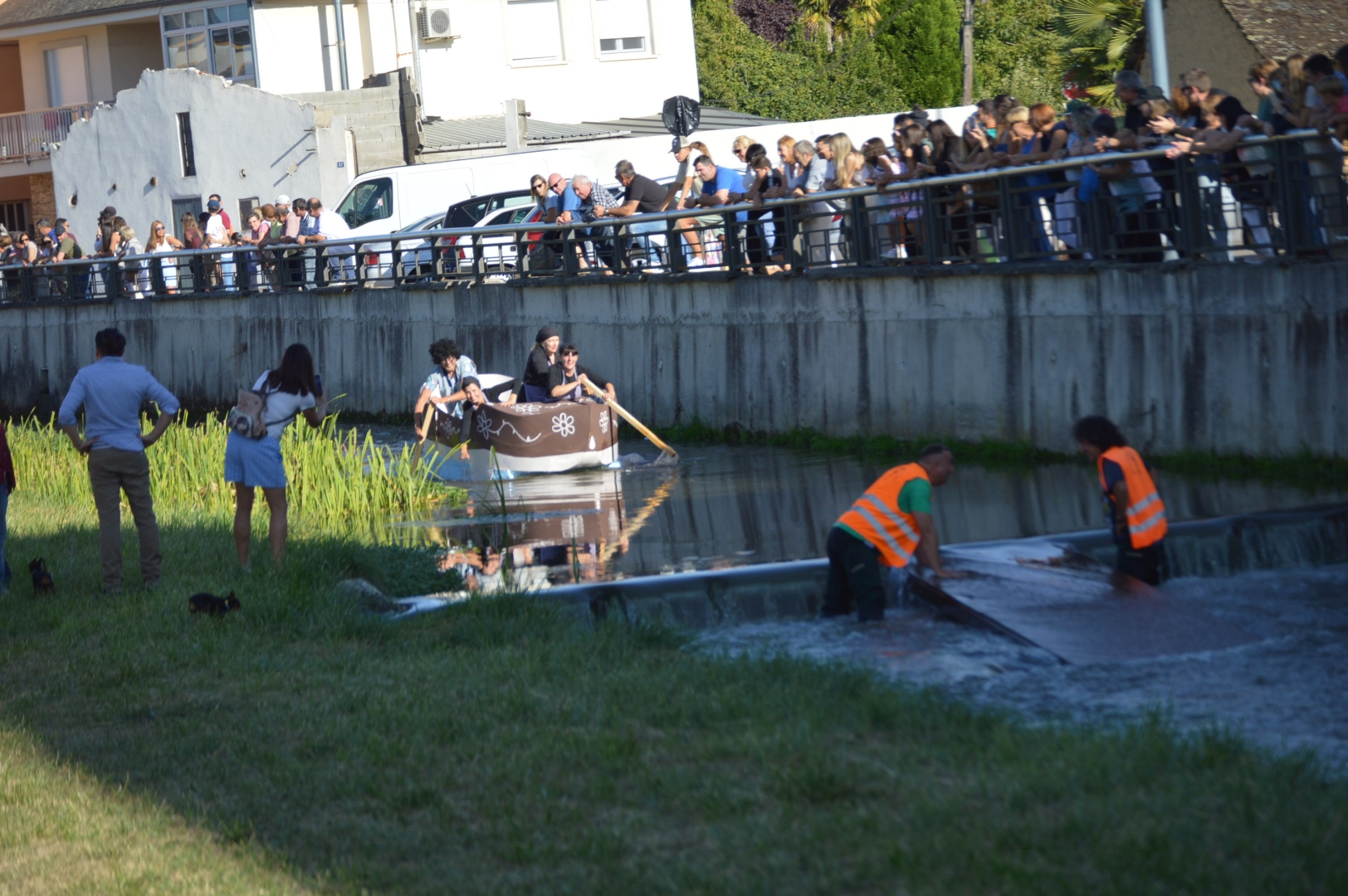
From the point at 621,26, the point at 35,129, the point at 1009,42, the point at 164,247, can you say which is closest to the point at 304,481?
the point at 164,247

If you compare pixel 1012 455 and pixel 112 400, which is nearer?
pixel 112 400

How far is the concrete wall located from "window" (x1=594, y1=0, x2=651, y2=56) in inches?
255

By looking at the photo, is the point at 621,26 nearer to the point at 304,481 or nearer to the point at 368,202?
the point at 368,202

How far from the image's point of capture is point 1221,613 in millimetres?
9844

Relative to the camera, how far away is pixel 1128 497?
10.3m

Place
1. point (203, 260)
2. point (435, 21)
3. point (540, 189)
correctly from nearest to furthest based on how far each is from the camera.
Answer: point (540, 189)
point (203, 260)
point (435, 21)

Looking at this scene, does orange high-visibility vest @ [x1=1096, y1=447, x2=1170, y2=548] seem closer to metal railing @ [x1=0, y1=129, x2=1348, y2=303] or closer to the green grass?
the green grass

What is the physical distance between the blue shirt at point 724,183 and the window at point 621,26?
74.5ft

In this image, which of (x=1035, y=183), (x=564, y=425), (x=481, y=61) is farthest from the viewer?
(x=481, y=61)

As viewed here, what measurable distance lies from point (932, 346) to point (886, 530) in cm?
746

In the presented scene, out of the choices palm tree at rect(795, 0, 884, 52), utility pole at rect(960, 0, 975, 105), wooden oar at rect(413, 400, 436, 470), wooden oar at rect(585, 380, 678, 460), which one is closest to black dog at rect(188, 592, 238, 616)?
wooden oar at rect(413, 400, 436, 470)

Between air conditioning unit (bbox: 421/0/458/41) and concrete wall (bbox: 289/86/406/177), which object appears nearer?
concrete wall (bbox: 289/86/406/177)

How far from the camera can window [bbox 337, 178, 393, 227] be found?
3042 cm

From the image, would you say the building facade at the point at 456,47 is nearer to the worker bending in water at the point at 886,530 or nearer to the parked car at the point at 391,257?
the parked car at the point at 391,257
